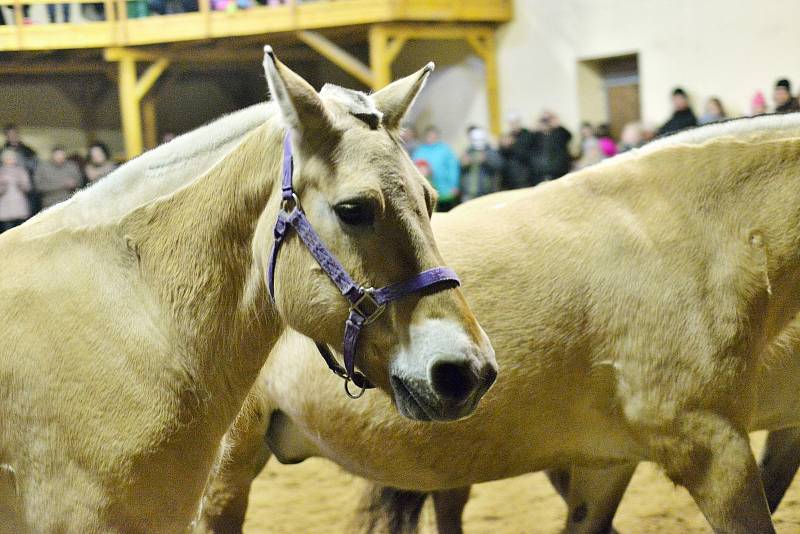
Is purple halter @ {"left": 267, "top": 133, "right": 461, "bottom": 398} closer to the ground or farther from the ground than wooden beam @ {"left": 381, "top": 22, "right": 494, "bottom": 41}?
closer to the ground

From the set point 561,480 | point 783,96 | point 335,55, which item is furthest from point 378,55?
point 561,480

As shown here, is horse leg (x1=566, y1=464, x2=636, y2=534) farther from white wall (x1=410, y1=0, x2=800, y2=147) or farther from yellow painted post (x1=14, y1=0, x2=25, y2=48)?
white wall (x1=410, y1=0, x2=800, y2=147)

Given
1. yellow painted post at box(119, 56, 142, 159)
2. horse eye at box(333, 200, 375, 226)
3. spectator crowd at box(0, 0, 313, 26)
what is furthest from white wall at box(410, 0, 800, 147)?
horse eye at box(333, 200, 375, 226)

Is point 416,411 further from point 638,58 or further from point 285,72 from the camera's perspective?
point 638,58

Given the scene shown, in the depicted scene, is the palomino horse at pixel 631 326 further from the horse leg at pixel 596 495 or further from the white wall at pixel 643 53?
the white wall at pixel 643 53

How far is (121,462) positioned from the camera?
2.19 m

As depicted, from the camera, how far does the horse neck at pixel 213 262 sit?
2.30 metres

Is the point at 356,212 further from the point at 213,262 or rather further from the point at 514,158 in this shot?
the point at 514,158

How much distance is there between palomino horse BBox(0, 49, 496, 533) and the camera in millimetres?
2090

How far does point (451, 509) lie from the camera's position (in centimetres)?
437

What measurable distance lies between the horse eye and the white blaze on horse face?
0.87ft

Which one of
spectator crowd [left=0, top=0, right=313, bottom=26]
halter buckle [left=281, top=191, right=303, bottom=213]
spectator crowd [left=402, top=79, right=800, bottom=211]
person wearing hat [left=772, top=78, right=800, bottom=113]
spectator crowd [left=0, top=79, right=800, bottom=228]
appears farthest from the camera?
spectator crowd [left=402, top=79, right=800, bottom=211]

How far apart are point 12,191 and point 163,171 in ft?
14.4

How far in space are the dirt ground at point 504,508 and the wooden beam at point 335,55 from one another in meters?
8.26
